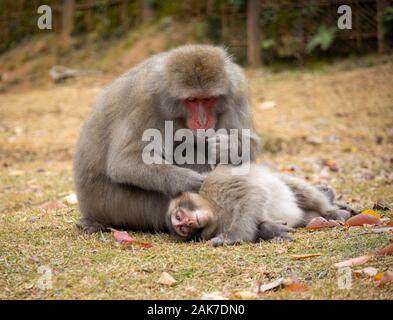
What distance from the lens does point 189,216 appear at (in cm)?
497

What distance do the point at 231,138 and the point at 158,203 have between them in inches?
29.5

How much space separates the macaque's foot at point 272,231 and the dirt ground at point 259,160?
10cm

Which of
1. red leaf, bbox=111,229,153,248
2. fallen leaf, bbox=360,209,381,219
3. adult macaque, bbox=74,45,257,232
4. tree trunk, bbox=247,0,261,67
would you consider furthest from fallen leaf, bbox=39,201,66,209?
tree trunk, bbox=247,0,261,67

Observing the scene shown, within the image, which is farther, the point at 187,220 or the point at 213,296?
the point at 187,220

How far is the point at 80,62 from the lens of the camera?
17547 millimetres

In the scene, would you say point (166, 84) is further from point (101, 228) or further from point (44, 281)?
point (44, 281)

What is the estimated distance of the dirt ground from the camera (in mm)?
3943

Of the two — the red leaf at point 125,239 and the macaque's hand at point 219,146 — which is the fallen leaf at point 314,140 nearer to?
the macaque's hand at point 219,146

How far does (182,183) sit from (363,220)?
1.36m

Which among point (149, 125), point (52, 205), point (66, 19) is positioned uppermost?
point (66, 19)

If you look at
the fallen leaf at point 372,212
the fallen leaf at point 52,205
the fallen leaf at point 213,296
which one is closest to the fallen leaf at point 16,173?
the fallen leaf at point 52,205

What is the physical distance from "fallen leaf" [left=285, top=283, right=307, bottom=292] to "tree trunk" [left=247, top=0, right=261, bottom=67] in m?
11.2

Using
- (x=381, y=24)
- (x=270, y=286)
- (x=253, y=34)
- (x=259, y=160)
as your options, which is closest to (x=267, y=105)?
(x=253, y=34)

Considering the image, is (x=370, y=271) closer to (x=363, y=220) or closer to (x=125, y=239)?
(x=363, y=220)
